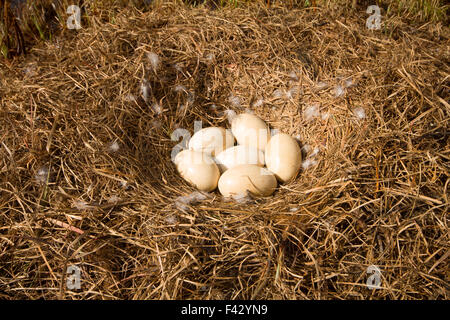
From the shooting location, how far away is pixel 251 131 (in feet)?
6.02

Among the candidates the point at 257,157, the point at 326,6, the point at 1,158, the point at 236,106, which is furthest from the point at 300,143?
the point at 1,158

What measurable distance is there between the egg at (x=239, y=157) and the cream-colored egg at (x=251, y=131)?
6 centimetres

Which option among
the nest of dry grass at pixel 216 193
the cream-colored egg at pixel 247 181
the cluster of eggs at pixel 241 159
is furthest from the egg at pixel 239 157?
the nest of dry grass at pixel 216 193

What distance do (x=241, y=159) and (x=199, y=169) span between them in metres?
0.23

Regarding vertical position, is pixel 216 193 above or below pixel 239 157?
below

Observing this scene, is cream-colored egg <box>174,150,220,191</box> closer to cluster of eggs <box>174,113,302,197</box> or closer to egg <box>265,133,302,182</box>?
cluster of eggs <box>174,113,302,197</box>

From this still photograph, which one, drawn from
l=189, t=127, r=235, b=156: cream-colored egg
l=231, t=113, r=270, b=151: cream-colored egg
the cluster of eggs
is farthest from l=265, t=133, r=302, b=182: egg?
l=189, t=127, r=235, b=156: cream-colored egg

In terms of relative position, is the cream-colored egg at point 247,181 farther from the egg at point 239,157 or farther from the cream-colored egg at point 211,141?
the cream-colored egg at point 211,141

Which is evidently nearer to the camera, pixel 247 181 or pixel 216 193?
pixel 247 181

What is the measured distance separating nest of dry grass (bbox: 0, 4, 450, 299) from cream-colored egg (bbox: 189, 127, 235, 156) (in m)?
0.14

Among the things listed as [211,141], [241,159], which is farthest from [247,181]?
[211,141]

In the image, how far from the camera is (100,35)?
1.97 m

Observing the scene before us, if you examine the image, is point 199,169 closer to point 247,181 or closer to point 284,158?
point 247,181

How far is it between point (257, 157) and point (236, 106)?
410mm
